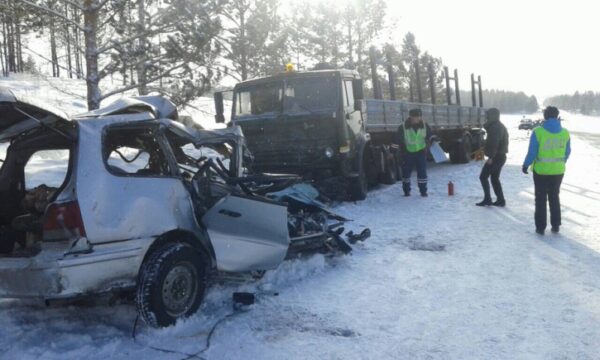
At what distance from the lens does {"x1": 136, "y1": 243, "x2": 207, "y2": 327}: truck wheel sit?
3.49 m

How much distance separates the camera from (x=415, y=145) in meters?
10.1

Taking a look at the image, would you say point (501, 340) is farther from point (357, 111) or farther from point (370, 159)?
point (370, 159)

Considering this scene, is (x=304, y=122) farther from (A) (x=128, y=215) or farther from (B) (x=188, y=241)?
(A) (x=128, y=215)

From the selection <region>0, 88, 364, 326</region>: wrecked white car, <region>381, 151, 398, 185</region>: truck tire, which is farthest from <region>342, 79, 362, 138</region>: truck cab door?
<region>0, 88, 364, 326</region>: wrecked white car

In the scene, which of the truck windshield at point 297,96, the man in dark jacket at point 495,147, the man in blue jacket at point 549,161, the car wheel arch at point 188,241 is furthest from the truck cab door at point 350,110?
the car wheel arch at point 188,241

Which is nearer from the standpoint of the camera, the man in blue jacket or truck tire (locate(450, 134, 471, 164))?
the man in blue jacket

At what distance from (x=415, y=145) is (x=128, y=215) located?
7.65 metres

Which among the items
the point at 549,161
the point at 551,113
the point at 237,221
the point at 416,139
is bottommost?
the point at 237,221

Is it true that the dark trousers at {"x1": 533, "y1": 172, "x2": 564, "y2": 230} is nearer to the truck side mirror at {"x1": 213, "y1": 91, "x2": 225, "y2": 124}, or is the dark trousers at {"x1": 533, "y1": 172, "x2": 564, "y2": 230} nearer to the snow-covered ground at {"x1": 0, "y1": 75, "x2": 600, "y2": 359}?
the snow-covered ground at {"x1": 0, "y1": 75, "x2": 600, "y2": 359}

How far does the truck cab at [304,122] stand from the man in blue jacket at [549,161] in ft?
10.9

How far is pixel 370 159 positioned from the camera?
35.4 feet

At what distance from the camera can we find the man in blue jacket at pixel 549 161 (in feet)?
21.1

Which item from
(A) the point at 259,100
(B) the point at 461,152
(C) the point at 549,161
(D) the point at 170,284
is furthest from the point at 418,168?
(B) the point at 461,152

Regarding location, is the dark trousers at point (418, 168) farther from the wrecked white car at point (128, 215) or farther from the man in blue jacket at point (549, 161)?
the wrecked white car at point (128, 215)
